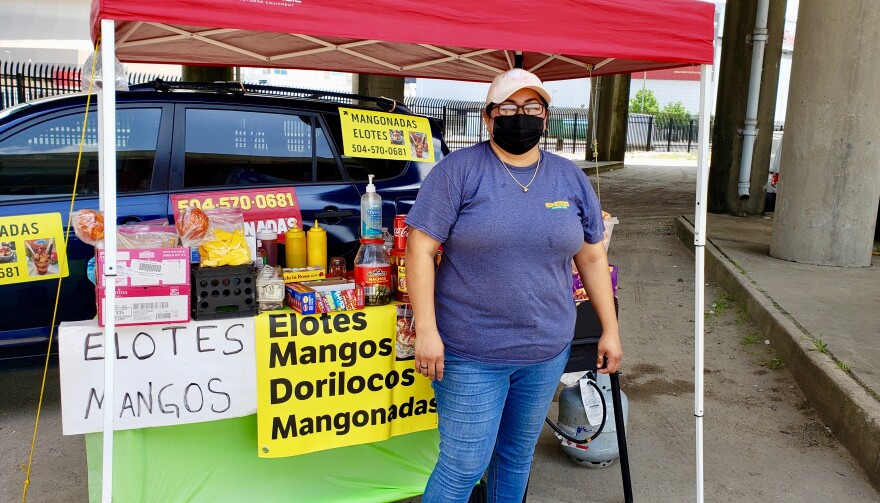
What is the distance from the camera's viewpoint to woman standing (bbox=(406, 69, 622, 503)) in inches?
93.2

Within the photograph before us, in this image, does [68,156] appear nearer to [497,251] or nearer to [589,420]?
[497,251]

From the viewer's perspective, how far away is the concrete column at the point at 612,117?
23016 mm

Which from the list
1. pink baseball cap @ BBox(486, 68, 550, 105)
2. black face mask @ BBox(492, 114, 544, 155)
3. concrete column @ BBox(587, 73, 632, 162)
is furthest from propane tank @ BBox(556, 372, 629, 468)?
concrete column @ BBox(587, 73, 632, 162)

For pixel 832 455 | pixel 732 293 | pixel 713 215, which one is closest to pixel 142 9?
pixel 832 455

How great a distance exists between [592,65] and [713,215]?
8238 millimetres

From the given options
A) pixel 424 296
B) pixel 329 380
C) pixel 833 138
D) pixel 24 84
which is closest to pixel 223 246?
pixel 329 380

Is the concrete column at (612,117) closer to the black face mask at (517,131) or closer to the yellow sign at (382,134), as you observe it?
the yellow sign at (382,134)

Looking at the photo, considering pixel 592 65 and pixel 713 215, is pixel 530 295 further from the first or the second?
pixel 713 215

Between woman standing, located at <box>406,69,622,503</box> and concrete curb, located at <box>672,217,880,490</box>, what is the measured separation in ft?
7.47

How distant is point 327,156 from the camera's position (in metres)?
4.78

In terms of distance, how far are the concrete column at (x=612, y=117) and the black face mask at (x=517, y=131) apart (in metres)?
21.0

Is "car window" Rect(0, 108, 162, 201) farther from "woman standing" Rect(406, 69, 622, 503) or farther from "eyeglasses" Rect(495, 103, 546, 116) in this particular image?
"eyeglasses" Rect(495, 103, 546, 116)

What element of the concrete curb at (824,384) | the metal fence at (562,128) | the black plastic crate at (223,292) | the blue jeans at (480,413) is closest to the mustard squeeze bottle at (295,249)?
the black plastic crate at (223,292)

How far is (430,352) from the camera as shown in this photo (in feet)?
7.79
